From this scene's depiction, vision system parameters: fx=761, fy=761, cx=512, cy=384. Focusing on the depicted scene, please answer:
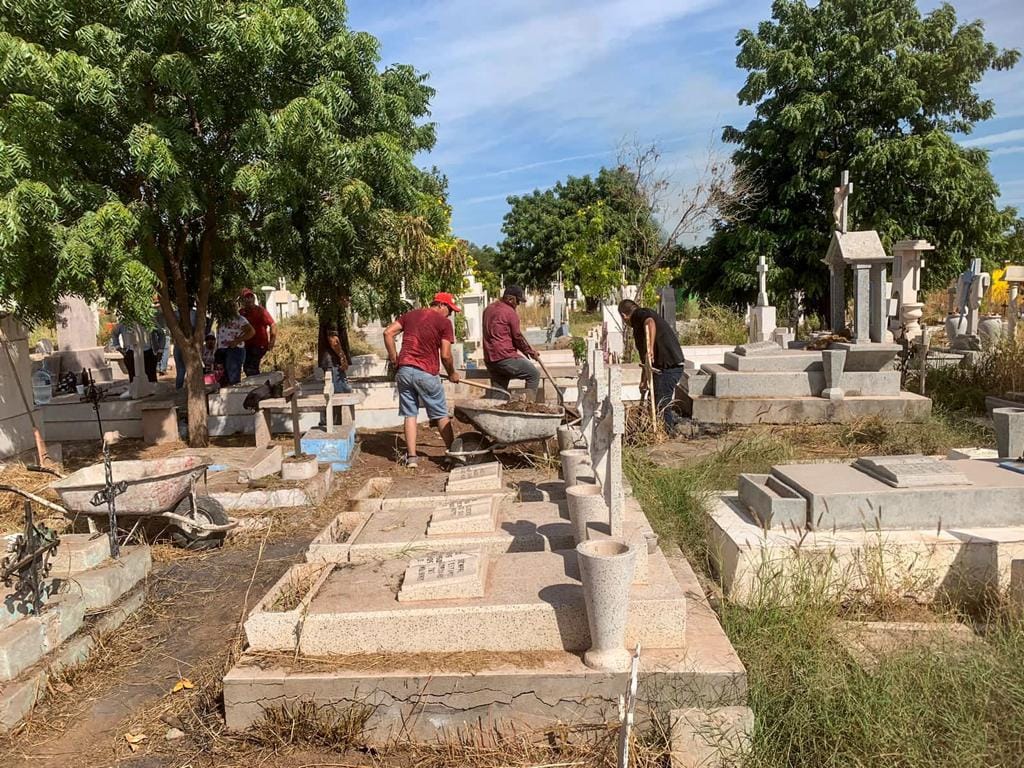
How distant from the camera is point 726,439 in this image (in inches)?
321

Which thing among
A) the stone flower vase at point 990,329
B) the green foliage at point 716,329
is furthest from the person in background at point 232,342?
the stone flower vase at point 990,329

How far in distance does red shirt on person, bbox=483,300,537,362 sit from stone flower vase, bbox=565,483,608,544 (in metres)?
4.36

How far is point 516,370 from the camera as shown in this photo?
27.8 feet

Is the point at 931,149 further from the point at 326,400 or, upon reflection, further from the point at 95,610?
the point at 95,610

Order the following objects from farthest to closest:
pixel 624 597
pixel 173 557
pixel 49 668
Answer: pixel 173 557, pixel 49 668, pixel 624 597

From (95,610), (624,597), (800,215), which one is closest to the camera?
(624,597)

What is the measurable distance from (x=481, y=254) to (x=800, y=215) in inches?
1768

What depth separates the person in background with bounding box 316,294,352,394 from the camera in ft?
32.6

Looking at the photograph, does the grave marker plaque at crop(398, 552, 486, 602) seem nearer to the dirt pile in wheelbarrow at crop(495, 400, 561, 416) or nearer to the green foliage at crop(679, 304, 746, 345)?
the dirt pile in wheelbarrow at crop(495, 400, 561, 416)

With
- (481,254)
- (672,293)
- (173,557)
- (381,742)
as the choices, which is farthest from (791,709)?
(481,254)

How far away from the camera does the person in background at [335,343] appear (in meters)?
9.92

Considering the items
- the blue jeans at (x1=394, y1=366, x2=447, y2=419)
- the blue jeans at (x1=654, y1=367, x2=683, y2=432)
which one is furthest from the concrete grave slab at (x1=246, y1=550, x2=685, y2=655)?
the blue jeans at (x1=654, y1=367, x2=683, y2=432)

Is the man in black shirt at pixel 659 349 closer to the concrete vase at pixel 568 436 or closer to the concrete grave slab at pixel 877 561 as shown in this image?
the concrete vase at pixel 568 436

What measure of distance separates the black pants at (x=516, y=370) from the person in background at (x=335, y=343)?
7.15 feet
